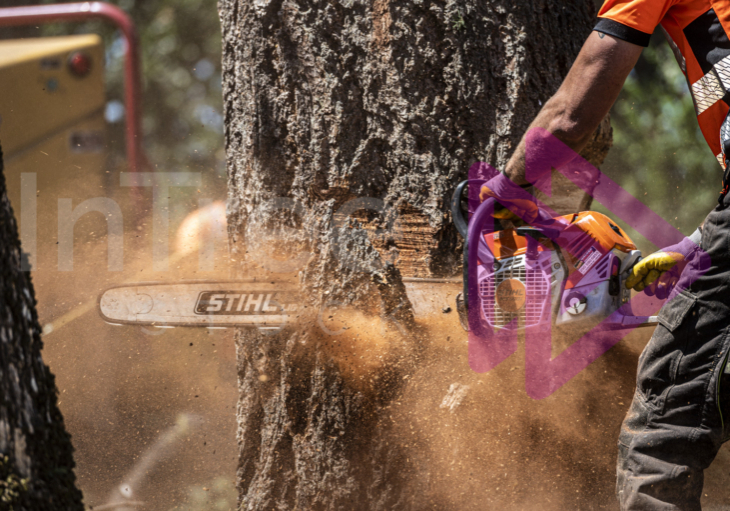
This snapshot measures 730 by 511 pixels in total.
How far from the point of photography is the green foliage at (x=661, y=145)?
639cm

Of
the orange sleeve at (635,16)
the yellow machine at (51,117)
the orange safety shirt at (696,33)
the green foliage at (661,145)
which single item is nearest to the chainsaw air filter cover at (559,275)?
the orange safety shirt at (696,33)

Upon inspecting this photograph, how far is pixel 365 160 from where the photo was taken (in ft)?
6.70

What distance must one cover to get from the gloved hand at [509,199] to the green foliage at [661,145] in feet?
17.5

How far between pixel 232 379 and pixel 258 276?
5.62 feet

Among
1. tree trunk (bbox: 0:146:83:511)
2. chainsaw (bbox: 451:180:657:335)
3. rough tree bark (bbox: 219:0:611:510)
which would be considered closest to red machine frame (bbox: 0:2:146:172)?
rough tree bark (bbox: 219:0:611:510)

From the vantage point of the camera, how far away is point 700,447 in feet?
4.61

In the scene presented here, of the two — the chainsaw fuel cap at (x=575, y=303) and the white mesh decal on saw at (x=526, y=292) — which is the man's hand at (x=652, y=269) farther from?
the white mesh decal on saw at (x=526, y=292)

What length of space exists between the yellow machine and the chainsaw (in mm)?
3946

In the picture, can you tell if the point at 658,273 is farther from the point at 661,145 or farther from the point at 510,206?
the point at 661,145

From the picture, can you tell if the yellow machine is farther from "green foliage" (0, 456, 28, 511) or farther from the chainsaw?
the chainsaw

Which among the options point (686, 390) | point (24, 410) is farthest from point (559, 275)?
point (24, 410)

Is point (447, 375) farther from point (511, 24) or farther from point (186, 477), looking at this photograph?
point (186, 477)

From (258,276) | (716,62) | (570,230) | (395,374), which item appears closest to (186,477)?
(258,276)

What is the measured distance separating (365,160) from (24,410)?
1347 mm
